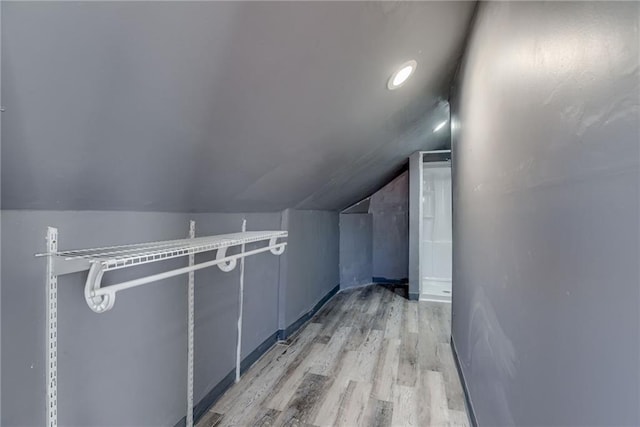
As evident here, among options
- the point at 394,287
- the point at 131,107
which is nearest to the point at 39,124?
the point at 131,107

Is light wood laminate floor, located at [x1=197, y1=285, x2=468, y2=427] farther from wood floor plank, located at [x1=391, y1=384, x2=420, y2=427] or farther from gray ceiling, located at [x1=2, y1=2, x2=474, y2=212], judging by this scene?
gray ceiling, located at [x1=2, y1=2, x2=474, y2=212]

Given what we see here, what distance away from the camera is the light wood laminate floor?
1.76m

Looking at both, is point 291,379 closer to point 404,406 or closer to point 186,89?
point 404,406

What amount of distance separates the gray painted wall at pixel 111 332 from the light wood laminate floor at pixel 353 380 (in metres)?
0.28

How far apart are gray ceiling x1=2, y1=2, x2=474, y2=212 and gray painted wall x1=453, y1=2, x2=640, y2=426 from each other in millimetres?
525

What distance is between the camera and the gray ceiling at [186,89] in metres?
0.65

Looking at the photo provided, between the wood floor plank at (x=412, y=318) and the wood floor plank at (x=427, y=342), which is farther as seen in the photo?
the wood floor plank at (x=412, y=318)

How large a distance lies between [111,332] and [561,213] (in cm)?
142

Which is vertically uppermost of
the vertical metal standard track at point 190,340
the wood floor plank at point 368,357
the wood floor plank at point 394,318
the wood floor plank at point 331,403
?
the vertical metal standard track at point 190,340

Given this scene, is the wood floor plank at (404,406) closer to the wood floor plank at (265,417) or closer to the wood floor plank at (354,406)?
the wood floor plank at (354,406)

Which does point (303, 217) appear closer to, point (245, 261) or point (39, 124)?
point (245, 261)

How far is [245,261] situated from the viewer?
2182 millimetres

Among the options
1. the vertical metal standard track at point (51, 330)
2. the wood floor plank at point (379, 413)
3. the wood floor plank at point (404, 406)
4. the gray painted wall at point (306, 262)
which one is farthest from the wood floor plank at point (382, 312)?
the vertical metal standard track at point (51, 330)

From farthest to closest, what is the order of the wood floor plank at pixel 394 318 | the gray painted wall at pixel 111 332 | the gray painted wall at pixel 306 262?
the wood floor plank at pixel 394 318 < the gray painted wall at pixel 306 262 < the gray painted wall at pixel 111 332
